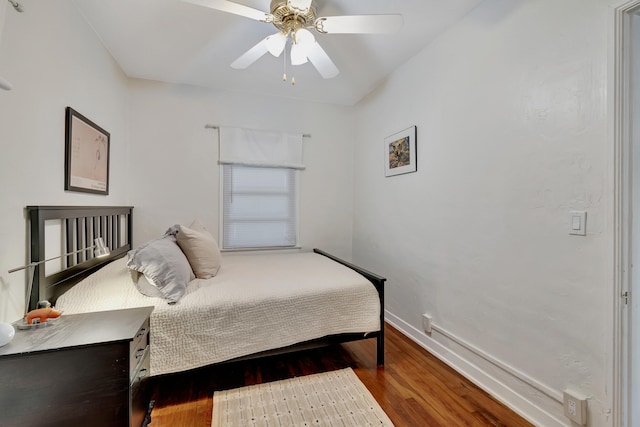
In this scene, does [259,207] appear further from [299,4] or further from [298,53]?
[299,4]

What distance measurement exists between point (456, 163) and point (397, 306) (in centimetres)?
154

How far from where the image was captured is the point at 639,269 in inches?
48.3

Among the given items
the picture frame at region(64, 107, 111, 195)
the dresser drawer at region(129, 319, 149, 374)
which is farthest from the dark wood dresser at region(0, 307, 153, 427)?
the picture frame at region(64, 107, 111, 195)

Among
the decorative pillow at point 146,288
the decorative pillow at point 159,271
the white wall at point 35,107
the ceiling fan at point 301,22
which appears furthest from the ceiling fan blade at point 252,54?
the decorative pillow at point 146,288

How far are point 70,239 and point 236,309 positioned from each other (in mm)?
1197

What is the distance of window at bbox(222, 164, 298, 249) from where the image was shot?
10.8 ft

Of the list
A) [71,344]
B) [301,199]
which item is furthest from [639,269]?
[301,199]

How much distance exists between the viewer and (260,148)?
335cm

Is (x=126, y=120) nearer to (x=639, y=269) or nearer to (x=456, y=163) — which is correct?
(x=456, y=163)

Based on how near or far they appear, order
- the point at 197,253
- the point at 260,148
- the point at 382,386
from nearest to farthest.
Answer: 1. the point at 382,386
2. the point at 197,253
3. the point at 260,148

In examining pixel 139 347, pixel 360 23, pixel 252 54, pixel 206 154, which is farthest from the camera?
pixel 206 154

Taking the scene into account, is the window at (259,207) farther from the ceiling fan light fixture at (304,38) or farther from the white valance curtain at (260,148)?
the ceiling fan light fixture at (304,38)

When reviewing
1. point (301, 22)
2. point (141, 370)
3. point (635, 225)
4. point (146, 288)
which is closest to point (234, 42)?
point (301, 22)

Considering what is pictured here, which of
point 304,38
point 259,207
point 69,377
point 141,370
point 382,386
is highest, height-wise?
point 304,38
